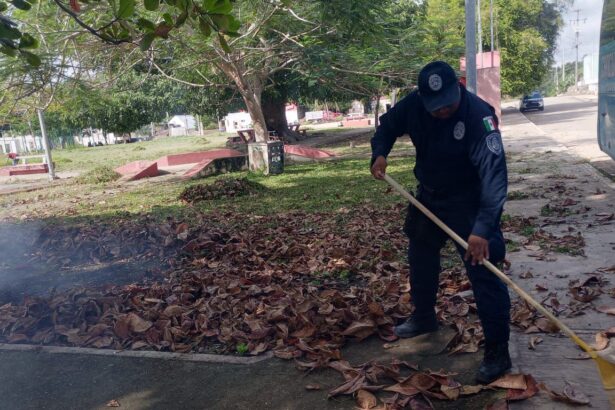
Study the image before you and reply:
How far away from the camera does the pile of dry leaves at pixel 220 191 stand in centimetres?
1211

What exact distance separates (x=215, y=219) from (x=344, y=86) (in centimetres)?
903

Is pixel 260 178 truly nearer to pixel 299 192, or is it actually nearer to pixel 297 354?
pixel 299 192

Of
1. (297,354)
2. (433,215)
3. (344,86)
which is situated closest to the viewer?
(433,215)

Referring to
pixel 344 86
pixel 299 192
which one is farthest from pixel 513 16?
pixel 299 192

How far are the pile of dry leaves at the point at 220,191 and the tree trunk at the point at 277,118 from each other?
1575cm

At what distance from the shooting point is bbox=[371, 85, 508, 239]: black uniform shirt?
331 centimetres

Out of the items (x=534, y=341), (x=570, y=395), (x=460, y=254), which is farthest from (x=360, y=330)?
(x=570, y=395)

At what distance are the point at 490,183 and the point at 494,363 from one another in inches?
42.8

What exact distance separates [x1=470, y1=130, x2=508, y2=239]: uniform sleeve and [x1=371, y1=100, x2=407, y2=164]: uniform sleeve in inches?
26.4

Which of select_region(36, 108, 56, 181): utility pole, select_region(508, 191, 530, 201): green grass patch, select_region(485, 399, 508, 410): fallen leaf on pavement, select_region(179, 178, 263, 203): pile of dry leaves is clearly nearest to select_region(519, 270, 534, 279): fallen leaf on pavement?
select_region(485, 399, 508, 410): fallen leaf on pavement

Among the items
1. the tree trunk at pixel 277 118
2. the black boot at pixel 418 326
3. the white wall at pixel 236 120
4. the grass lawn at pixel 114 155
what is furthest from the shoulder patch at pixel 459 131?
the white wall at pixel 236 120

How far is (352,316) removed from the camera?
447 cm

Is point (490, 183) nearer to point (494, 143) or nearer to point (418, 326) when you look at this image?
point (494, 143)

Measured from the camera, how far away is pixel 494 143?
3.35 metres
